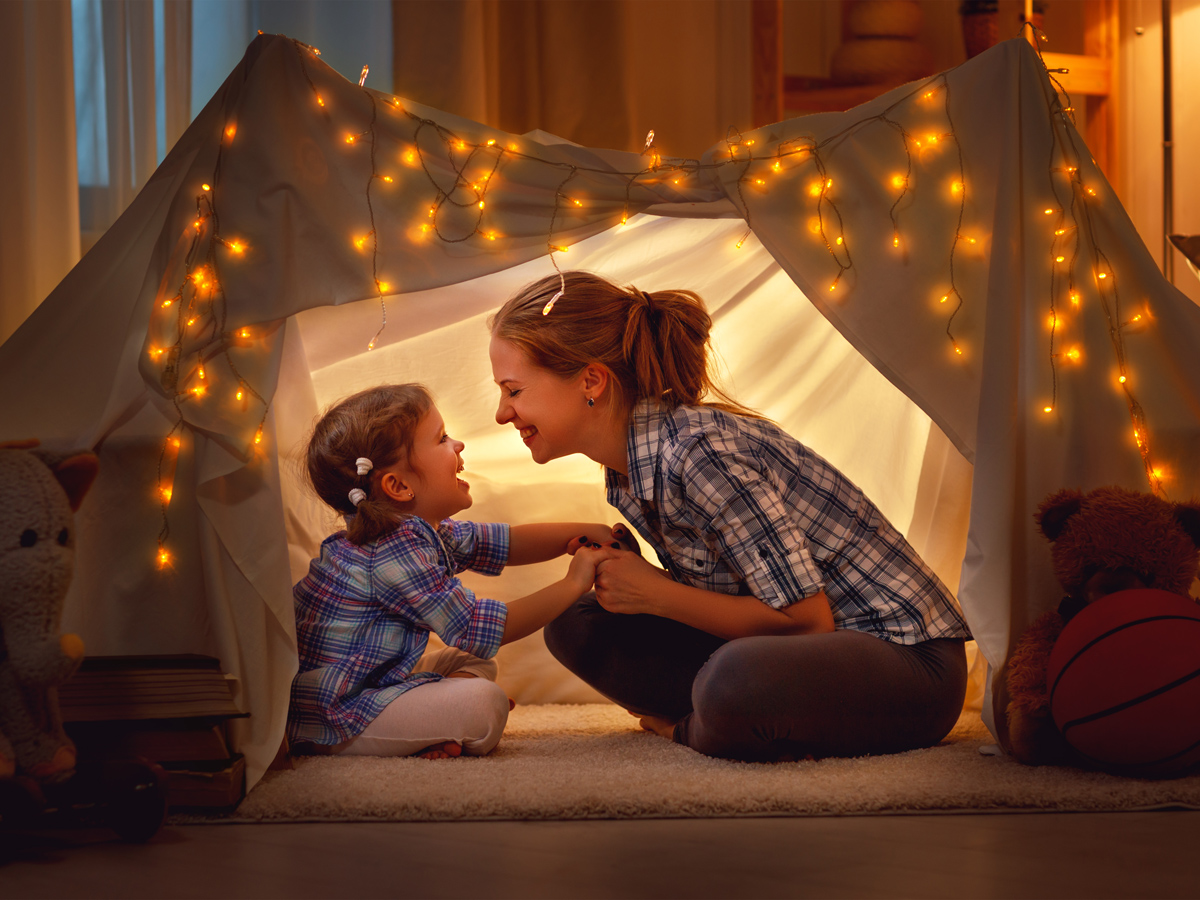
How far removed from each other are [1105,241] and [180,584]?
131 cm

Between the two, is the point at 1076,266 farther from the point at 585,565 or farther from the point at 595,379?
the point at 585,565

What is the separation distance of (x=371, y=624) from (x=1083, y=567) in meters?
0.95

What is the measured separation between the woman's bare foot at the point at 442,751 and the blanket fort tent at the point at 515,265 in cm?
24

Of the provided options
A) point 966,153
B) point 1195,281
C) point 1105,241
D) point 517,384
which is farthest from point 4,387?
point 1195,281

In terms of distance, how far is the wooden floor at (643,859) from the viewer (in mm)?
958

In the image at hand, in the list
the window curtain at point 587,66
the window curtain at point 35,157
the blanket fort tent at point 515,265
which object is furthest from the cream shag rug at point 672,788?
the window curtain at point 587,66

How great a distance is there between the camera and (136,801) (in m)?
1.11

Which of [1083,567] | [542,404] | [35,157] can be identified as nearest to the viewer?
[1083,567]

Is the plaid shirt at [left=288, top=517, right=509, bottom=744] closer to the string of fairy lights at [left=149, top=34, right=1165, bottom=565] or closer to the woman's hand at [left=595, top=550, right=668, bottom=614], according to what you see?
the woman's hand at [left=595, top=550, right=668, bottom=614]

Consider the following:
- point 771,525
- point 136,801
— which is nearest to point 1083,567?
point 771,525

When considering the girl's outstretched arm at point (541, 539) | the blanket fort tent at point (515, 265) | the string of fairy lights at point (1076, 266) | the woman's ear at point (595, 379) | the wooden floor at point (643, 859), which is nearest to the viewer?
the wooden floor at point (643, 859)

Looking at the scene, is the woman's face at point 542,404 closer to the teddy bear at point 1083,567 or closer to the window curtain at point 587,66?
the teddy bear at point 1083,567

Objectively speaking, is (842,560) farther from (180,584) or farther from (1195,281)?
(1195,281)

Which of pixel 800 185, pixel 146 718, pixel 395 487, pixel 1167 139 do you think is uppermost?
pixel 1167 139
